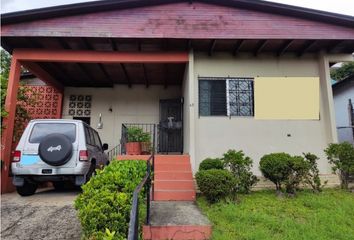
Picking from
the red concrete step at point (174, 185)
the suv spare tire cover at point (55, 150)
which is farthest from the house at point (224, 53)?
the suv spare tire cover at point (55, 150)

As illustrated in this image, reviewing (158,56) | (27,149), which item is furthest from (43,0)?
(27,149)

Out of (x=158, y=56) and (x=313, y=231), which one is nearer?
(x=313, y=231)

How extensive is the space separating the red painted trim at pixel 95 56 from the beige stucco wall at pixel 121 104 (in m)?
3.20

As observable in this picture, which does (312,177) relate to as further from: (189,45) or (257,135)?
(189,45)

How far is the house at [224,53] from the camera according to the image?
7.15m

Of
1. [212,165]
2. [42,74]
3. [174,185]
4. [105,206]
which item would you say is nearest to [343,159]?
[212,165]

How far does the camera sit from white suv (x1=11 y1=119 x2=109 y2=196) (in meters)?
5.72

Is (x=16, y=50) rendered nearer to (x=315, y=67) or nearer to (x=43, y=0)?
(x=43, y=0)

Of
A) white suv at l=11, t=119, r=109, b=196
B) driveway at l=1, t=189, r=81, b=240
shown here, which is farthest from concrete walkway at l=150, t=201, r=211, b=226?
white suv at l=11, t=119, r=109, b=196

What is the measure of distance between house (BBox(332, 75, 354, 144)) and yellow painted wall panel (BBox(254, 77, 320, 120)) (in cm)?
364

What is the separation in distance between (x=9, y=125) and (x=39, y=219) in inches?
159

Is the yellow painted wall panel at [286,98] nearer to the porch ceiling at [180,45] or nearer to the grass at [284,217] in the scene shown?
the porch ceiling at [180,45]

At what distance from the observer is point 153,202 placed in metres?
5.57

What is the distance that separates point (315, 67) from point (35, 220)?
805cm
